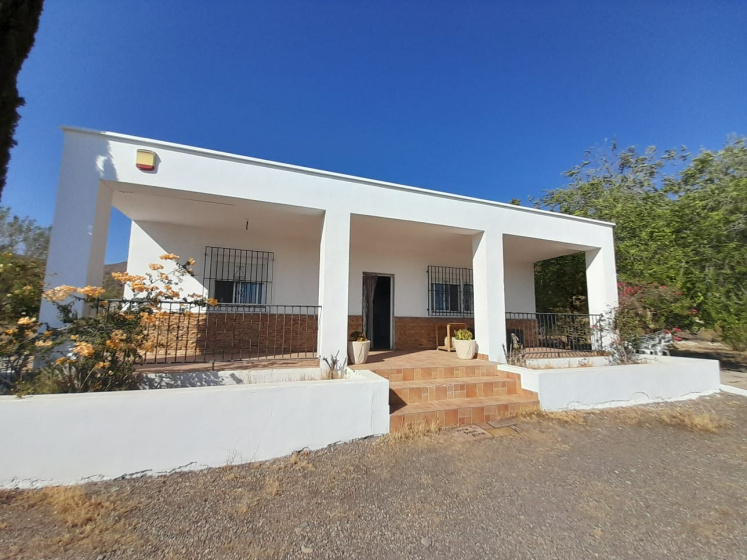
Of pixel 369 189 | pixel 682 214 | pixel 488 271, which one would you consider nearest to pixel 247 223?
pixel 369 189

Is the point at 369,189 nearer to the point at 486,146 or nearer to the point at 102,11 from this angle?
the point at 102,11

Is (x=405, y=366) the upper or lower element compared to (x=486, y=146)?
lower

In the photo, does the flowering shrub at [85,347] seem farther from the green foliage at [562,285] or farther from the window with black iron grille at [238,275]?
the green foliage at [562,285]

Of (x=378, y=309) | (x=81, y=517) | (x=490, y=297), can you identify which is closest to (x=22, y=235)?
(x=378, y=309)

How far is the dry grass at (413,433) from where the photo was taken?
385cm

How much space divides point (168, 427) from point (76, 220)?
3505mm

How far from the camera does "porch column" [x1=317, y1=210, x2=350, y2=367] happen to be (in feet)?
17.1

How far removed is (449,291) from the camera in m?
9.72

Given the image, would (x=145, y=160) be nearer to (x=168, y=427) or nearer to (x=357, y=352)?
(x=168, y=427)

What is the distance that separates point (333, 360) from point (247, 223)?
3.99m

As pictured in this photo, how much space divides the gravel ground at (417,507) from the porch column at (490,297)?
2543 millimetres

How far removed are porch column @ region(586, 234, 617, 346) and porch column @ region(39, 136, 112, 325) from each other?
10693 mm

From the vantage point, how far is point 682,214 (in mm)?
A: 9625

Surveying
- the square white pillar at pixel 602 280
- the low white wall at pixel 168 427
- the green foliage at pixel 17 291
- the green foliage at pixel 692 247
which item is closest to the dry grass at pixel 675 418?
the square white pillar at pixel 602 280
